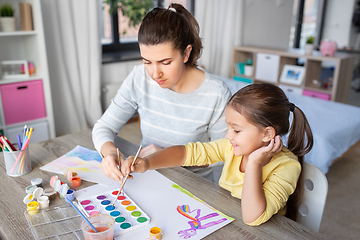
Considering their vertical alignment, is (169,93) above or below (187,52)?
below

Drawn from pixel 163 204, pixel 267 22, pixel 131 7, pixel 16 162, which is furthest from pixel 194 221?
pixel 267 22

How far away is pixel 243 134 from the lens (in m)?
0.87

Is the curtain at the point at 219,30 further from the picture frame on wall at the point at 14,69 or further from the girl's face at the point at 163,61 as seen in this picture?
the girl's face at the point at 163,61

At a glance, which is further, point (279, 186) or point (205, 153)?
point (205, 153)

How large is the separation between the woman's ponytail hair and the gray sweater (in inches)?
7.7

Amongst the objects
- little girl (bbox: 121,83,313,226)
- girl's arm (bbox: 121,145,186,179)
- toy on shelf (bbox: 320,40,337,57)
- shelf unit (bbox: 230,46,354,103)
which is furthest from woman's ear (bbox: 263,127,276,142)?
toy on shelf (bbox: 320,40,337,57)

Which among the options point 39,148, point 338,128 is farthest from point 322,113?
point 39,148

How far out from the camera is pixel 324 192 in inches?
34.6

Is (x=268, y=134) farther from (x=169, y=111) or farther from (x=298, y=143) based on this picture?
(x=169, y=111)

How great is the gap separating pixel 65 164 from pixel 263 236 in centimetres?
69

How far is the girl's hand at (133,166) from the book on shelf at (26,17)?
70.9 inches

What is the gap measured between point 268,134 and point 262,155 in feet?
0.30

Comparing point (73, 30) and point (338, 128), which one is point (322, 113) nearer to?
point (338, 128)

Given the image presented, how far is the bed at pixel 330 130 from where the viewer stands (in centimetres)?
195
